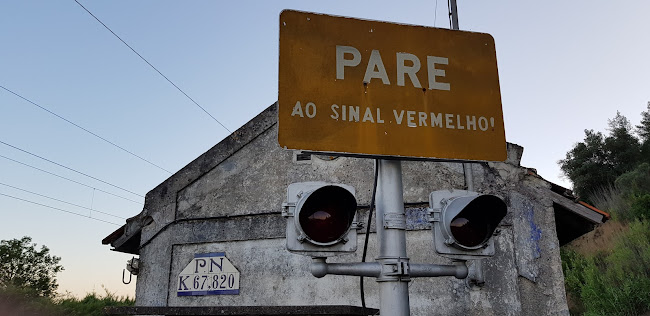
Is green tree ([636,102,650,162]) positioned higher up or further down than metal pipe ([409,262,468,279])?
higher up

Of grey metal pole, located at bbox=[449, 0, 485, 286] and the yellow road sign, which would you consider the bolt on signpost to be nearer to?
the yellow road sign

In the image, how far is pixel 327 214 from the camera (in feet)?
7.66

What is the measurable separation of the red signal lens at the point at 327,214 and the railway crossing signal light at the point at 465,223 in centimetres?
45

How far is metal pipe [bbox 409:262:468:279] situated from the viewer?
8.18 ft

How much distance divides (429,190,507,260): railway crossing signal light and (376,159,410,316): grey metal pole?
191 mm

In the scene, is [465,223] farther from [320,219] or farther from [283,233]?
[283,233]

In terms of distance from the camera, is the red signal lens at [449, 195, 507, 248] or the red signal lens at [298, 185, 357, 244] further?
the red signal lens at [449, 195, 507, 248]

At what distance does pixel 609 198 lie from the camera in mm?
29344

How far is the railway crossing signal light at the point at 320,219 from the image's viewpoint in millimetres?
2281

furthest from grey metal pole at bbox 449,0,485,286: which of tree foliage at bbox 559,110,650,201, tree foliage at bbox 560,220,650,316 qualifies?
tree foliage at bbox 559,110,650,201

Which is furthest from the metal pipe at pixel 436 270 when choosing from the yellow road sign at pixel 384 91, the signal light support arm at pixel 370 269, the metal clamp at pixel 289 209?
the metal clamp at pixel 289 209

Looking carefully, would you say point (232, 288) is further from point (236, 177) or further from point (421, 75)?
point (421, 75)

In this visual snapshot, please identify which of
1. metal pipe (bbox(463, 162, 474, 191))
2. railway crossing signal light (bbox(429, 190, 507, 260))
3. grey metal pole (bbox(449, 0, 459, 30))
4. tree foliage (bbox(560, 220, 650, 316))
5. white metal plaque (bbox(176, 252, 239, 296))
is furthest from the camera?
tree foliage (bbox(560, 220, 650, 316))

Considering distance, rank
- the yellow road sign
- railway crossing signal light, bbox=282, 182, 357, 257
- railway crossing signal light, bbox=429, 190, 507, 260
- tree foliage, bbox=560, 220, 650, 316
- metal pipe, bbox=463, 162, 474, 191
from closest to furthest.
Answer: railway crossing signal light, bbox=282, 182, 357, 257, railway crossing signal light, bbox=429, 190, 507, 260, the yellow road sign, metal pipe, bbox=463, 162, 474, 191, tree foliage, bbox=560, 220, 650, 316
